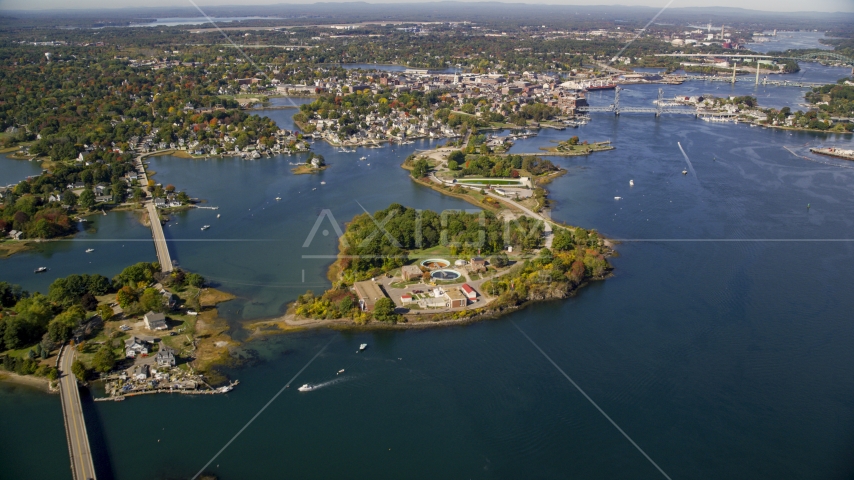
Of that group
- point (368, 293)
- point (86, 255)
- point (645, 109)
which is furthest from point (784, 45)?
point (86, 255)

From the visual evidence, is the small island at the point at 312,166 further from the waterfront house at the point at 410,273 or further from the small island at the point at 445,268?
the waterfront house at the point at 410,273

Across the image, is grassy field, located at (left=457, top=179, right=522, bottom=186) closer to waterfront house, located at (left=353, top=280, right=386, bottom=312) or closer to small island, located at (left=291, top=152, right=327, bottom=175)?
small island, located at (left=291, top=152, right=327, bottom=175)

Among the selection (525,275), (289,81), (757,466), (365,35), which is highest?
(365,35)

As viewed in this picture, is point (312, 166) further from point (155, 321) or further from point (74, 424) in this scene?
point (74, 424)

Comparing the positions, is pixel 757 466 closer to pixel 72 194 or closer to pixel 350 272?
pixel 350 272

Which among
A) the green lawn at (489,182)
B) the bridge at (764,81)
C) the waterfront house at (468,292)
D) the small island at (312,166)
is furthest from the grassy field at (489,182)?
the bridge at (764,81)

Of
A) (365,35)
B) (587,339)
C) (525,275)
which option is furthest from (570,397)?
(365,35)

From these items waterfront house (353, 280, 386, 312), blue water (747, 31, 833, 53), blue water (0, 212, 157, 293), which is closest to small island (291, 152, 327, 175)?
blue water (0, 212, 157, 293)
